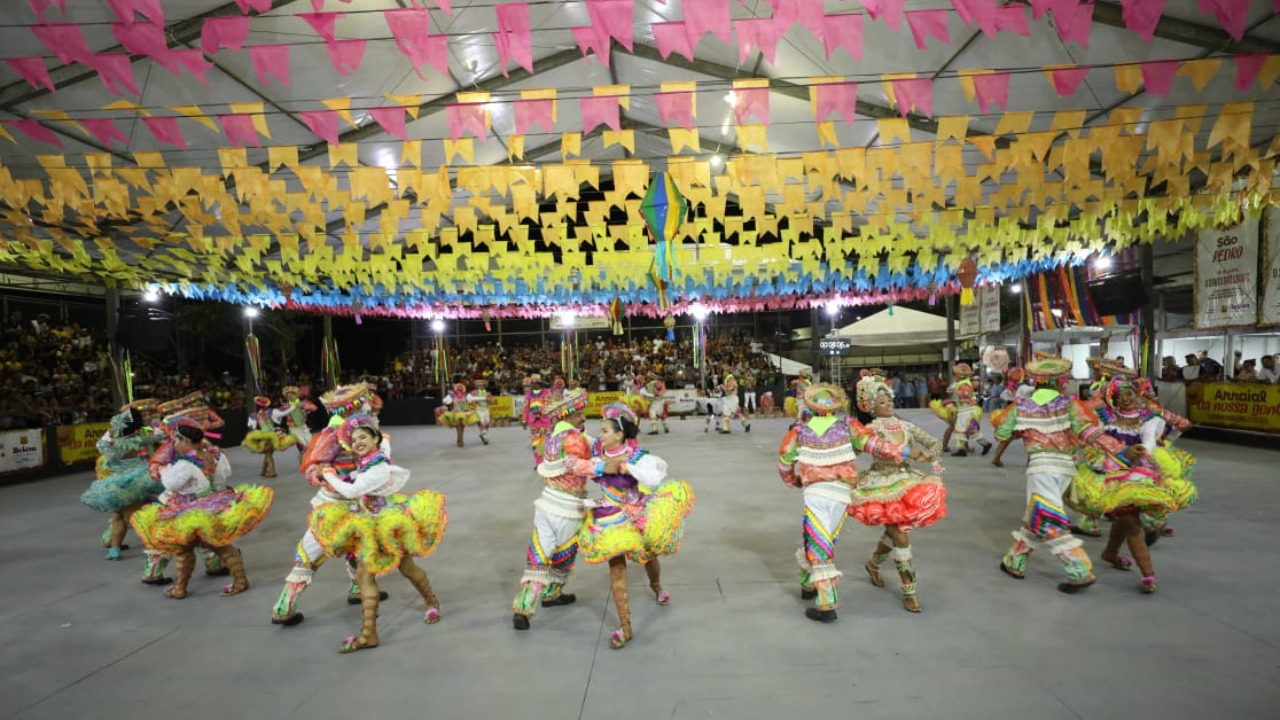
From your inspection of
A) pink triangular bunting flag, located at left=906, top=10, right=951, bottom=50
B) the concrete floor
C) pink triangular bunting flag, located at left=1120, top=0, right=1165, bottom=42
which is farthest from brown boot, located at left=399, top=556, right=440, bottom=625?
pink triangular bunting flag, located at left=1120, top=0, right=1165, bottom=42

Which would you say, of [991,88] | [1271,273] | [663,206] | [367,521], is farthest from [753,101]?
[1271,273]

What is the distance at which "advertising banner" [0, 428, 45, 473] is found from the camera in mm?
10703

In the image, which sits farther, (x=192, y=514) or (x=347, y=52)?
(x=347, y=52)

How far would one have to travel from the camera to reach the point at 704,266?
14.8 metres

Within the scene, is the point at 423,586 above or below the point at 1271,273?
below

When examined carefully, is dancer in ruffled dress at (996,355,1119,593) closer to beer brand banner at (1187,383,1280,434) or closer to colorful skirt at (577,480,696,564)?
colorful skirt at (577,480,696,564)

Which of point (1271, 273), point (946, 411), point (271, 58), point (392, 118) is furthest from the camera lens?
point (946, 411)

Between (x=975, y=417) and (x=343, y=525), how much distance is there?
9977mm

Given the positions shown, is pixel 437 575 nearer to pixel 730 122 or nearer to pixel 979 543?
pixel 979 543

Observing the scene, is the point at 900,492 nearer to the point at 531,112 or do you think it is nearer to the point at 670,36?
the point at 670,36

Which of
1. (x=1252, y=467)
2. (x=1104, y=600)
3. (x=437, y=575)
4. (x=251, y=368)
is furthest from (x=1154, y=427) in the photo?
(x=251, y=368)

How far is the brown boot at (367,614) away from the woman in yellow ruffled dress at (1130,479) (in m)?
4.78

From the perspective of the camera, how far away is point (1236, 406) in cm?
1084

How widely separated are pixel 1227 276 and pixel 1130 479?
10003mm
